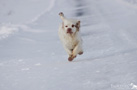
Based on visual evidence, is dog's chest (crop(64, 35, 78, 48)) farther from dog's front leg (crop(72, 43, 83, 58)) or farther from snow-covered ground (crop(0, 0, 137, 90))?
snow-covered ground (crop(0, 0, 137, 90))

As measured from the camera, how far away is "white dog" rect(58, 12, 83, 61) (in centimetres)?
799

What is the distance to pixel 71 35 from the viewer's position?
8359 millimetres

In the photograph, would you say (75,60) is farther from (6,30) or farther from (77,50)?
(6,30)

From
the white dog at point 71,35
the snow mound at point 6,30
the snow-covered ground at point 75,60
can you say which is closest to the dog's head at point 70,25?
the white dog at point 71,35

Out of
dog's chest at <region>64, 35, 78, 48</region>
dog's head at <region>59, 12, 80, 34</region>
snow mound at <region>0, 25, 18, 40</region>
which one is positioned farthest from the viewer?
snow mound at <region>0, 25, 18, 40</region>

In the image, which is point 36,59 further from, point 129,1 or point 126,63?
point 129,1

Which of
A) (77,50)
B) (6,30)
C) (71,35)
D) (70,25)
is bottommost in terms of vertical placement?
(6,30)

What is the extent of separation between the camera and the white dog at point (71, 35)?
26.2 ft

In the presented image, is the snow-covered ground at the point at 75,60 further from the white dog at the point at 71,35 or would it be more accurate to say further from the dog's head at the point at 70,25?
the dog's head at the point at 70,25

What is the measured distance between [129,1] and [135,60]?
13192 mm

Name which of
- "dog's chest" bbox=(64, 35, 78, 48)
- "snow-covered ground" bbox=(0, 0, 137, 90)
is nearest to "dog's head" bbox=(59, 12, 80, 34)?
"dog's chest" bbox=(64, 35, 78, 48)

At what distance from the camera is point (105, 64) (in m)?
7.67

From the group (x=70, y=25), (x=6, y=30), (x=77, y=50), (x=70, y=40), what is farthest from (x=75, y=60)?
(x=6, y=30)

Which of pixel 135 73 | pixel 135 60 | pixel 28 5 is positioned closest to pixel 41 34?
pixel 135 60
